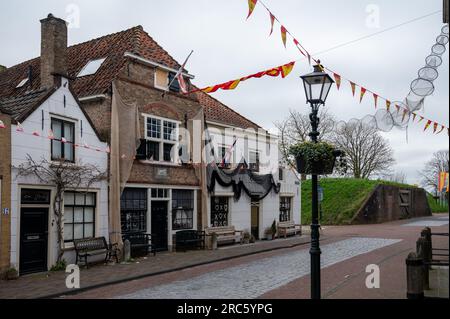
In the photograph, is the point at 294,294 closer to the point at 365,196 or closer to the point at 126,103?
the point at 126,103

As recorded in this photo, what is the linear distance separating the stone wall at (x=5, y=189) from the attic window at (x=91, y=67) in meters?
6.43

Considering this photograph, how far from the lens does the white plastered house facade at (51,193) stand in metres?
14.3

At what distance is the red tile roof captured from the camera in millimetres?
18969

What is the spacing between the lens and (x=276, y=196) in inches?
1127

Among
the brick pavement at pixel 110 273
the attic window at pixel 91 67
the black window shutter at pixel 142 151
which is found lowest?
the brick pavement at pixel 110 273

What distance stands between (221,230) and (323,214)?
2129cm

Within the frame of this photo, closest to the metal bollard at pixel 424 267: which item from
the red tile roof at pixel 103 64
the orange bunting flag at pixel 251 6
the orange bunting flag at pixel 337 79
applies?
the orange bunting flag at pixel 337 79

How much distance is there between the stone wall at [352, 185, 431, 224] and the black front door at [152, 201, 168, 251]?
24.0 meters

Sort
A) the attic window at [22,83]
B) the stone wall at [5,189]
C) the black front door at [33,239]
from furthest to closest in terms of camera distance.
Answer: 1. the attic window at [22,83]
2. the black front door at [33,239]
3. the stone wall at [5,189]

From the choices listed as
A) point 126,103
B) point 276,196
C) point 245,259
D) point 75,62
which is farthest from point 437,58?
point 276,196

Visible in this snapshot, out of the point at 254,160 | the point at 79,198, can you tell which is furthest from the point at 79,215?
the point at 254,160

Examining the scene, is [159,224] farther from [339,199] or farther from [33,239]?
[339,199]

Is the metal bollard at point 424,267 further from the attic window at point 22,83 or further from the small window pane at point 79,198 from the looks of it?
the attic window at point 22,83

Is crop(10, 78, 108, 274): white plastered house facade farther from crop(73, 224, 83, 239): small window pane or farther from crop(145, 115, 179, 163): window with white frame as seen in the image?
Answer: crop(145, 115, 179, 163): window with white frame
